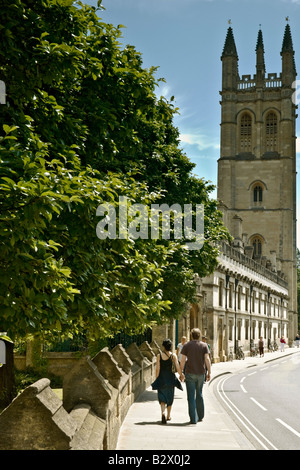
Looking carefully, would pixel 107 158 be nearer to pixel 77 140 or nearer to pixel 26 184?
pixel 77 140

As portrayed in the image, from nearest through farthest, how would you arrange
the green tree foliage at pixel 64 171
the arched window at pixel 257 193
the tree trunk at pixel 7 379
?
1. the green tree foliage at pixel 64 171
2. the tree trunk at pixel 7 379
3. the arched window at pixel 257 193

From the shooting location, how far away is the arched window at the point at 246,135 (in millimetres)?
85938

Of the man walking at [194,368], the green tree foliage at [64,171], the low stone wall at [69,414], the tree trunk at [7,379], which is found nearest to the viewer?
the low stone wall at [69,414]

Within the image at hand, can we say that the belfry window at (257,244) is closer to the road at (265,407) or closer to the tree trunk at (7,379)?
the road at (265,407)

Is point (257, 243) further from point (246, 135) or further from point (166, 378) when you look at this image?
point (166, 378)

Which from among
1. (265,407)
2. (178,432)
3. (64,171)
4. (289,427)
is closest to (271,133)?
(265,407)

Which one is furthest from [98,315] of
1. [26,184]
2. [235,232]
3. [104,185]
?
[235,232]

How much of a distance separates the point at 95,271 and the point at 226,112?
260 ft

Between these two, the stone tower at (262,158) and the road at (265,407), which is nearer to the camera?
the road at (265,407)

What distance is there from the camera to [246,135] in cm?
8625

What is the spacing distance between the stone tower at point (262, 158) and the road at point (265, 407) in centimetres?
5573

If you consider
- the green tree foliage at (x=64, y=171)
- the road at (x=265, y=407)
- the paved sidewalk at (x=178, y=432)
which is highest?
the green tree foliage at (x=64, y=171)

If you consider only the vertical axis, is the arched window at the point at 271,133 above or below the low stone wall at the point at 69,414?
above

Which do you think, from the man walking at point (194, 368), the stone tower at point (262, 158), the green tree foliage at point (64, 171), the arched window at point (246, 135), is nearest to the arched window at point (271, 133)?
the stone tower at point (262, 158)
